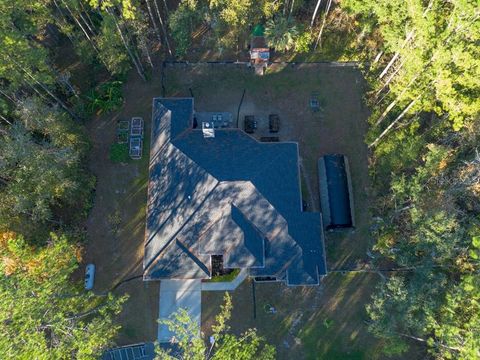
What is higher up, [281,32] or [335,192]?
[281,32]

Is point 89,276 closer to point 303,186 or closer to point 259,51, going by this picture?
point 303,186

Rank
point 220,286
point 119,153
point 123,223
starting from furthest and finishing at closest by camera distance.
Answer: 1. point 119,153
2. point 123,223
3. point 220,286

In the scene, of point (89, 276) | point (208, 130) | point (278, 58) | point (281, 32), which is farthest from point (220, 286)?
point (281, 32)

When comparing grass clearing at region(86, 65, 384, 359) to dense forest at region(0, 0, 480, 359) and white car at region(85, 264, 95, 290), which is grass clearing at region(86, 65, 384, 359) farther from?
dense forest at region(0, 0, 480, 359)

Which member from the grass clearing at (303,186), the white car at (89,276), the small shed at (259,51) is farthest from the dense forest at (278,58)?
the white car at (89,276)

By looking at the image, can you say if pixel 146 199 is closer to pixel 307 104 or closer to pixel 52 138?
pixel 52 138
